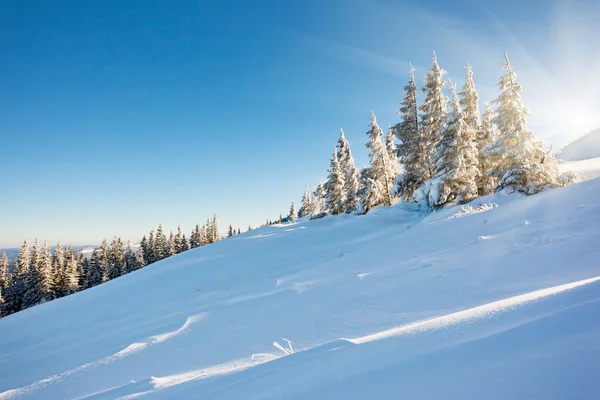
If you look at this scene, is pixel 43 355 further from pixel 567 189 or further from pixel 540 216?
pixel 567 189

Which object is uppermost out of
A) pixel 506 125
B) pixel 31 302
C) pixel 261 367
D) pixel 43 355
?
pixel 506 125

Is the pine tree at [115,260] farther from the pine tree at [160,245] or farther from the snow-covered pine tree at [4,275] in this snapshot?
the snow-covered pine tree at [4,275]

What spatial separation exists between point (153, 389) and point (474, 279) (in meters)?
5.23

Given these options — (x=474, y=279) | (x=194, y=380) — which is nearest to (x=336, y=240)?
(x=474, y=279)

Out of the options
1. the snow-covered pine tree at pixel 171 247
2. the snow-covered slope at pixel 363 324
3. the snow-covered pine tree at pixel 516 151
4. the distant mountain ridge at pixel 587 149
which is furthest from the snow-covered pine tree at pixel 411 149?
the snow-covered pine tree at pixel 171 247

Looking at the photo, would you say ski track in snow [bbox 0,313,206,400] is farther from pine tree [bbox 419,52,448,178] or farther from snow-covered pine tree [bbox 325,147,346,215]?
snow-covered pine tree [bbox 325,147,346,215]

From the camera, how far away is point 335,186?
34344mm

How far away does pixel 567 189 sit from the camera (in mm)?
8367

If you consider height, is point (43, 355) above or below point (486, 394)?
below

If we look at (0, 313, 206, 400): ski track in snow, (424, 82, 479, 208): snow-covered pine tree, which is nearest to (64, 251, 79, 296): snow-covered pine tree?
(0, 313, 206, 400): ski track in snow

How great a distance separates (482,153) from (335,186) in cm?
1817

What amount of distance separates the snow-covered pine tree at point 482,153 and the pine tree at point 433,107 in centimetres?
287

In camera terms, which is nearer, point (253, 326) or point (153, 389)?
point (153, 389)

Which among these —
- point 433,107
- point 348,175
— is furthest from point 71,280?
point 433,107
